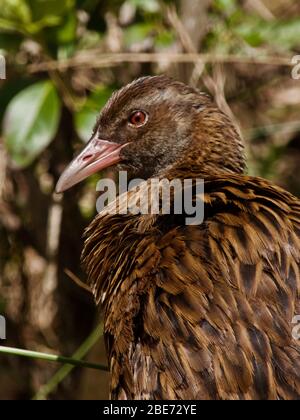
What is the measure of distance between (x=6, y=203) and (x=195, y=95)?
1905 mm

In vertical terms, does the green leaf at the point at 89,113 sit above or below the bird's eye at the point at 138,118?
above

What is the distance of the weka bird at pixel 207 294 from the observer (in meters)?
3.03

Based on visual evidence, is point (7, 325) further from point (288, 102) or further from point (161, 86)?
point (288, 102)

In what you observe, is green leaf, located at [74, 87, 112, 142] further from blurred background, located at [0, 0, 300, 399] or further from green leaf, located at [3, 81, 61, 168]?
green leaf, located at [3, 81, 61, 168]

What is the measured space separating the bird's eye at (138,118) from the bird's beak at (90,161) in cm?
10

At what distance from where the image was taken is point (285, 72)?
626cm

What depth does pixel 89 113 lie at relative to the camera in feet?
14.3

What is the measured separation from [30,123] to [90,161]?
1.42 ft

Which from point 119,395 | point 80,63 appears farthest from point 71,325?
point 119,395
